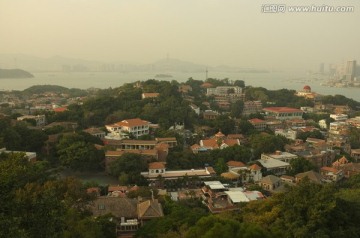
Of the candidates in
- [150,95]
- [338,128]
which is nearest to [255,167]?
[338,128]

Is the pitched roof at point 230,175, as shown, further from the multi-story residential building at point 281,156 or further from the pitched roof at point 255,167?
the multi-story residential building at point 281,156

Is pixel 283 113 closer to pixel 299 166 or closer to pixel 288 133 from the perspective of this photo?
pixel 288 133

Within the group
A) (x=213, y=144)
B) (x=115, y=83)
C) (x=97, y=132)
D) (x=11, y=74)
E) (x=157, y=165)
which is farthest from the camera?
(x=11, y=74)

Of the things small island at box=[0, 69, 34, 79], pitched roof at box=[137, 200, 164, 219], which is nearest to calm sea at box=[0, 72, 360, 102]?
small island at box=[0, 69, 34, 79]

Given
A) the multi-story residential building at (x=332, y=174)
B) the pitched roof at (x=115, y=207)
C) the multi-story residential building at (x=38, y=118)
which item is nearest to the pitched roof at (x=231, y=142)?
the multi-story residential building at (x=332, y=174)

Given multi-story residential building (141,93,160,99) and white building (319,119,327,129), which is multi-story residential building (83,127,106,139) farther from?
white building (319,119,327,129)

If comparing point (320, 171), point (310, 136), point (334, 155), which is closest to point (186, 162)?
point (320, 171)
